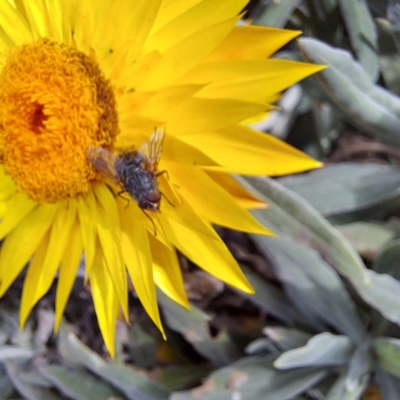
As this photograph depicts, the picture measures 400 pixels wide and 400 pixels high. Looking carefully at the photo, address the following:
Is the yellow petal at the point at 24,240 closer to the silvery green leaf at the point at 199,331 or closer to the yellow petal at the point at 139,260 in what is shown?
the yellow petal at the point at 139,260

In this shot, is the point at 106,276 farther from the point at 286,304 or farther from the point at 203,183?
the point at 286,304

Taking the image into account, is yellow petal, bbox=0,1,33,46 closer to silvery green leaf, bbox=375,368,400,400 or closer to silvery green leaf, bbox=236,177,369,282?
silvery green leaf, bbox=236,177,369,282

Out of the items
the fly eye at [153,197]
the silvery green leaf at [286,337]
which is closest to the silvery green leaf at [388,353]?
the silvery green leaf at [286,337]

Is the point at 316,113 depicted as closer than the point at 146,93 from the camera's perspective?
No

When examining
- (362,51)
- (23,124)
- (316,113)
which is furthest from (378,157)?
(23,124)

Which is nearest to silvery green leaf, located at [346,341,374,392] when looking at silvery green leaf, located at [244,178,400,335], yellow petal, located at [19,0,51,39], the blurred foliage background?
the blurred foliage background

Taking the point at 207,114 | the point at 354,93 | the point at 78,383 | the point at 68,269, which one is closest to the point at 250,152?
the point at 207,114
